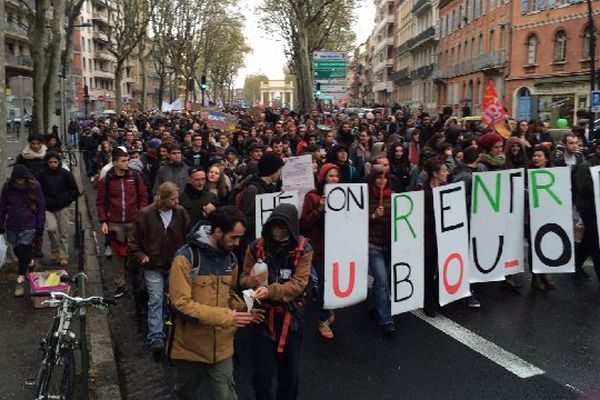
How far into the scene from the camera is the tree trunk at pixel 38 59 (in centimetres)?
1346

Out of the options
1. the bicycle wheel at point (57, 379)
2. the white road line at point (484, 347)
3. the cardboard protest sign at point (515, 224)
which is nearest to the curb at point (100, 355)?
the bicycle wheel at point (57, 379)

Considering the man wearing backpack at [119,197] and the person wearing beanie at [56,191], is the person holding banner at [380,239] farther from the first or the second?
the person wearing beanie at [56,191]

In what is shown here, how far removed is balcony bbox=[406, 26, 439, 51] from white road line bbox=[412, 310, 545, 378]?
56.9m

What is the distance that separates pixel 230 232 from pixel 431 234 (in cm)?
343

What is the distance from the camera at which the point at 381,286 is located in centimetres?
611

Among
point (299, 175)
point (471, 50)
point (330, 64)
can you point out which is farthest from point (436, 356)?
point (471, 50)

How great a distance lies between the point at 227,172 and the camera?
8.70 meters

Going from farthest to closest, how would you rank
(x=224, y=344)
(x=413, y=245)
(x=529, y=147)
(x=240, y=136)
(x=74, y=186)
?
(x=240, y=136)
(x=529, y=147)
(x=74, y=186)
(x=413, y=245)
(x=224, y=344)

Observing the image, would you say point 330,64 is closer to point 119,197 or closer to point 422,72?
point 119,197

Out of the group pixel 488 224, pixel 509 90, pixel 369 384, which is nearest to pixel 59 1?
pixel 488 224

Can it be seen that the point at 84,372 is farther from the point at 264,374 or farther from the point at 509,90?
the point at 509,90

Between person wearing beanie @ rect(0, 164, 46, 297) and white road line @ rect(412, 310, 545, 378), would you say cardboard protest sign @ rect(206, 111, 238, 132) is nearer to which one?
person wearing beanie @ rect(0, 164, 46, 297)

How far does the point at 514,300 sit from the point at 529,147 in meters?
4.61

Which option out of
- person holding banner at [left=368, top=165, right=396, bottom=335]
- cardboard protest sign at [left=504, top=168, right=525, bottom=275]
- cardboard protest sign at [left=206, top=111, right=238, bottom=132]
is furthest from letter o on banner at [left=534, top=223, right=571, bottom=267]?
cardboard protest sign at [left=206, top=111, right=238, bottom=132]
